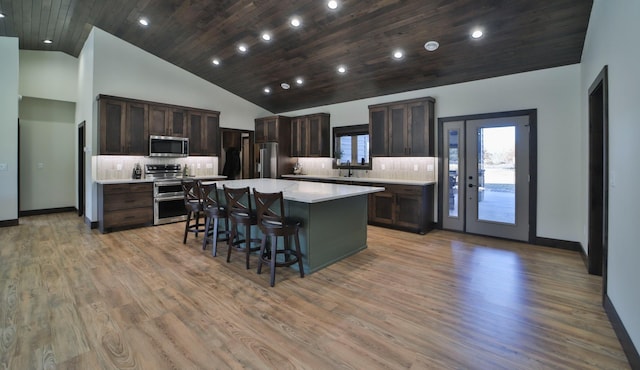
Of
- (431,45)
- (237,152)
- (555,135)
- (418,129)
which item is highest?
(431,45)

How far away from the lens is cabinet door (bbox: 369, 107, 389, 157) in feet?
19.5

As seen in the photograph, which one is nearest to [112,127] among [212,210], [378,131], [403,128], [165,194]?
[165,194]

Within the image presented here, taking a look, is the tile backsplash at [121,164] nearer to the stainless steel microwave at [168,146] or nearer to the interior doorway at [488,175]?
the stainless steel microwave at [168,146]

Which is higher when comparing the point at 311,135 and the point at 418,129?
the point at 311,135

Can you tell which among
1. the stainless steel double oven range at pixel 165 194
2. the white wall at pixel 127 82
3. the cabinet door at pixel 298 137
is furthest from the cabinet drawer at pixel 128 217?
the cabinet door at pixel 298 137

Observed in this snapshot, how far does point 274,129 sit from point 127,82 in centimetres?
323

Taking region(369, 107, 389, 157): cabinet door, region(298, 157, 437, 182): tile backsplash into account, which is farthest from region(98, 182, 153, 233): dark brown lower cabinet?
region(369, 107, 389, 157): cabinet door

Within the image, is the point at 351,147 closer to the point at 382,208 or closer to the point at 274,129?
the point at 382,208

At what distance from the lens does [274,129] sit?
7.72 metres

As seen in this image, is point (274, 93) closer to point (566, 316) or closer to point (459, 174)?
point (459, 174)

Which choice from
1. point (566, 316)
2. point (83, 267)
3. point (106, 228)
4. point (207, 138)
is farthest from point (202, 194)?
point (566, 316)

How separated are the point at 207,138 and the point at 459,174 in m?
5.39

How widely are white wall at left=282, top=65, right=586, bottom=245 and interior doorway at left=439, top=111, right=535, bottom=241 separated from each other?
147 mm

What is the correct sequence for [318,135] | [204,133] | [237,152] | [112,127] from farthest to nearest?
[237,152], [318,135], [204,133], [112,127]
